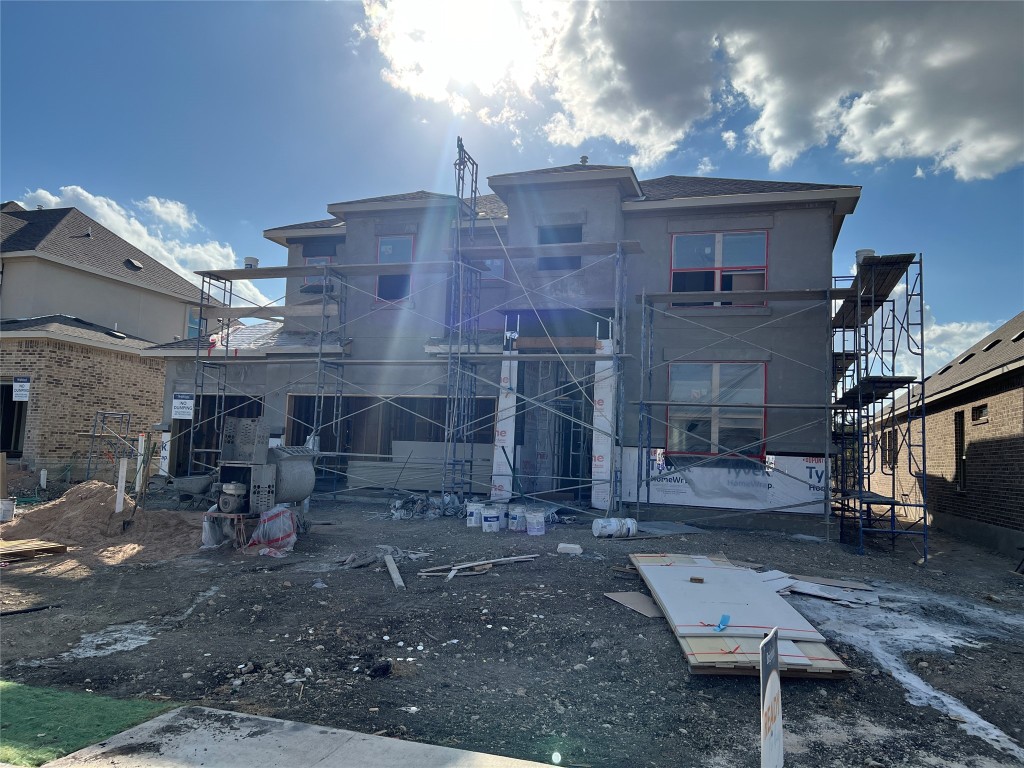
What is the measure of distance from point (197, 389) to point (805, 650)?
1510cm

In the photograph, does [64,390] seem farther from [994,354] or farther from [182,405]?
[994,354]

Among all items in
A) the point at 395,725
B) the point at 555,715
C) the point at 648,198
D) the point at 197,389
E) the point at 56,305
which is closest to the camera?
the point at 395,725

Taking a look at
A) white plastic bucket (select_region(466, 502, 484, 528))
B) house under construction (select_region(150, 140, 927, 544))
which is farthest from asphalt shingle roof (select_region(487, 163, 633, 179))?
white plastic bucket (select_region(466, 502, 484, 528))

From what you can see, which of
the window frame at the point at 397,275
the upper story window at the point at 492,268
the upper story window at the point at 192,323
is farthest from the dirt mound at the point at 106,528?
the upper story window at the point at 192,323

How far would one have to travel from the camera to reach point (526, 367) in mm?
14406

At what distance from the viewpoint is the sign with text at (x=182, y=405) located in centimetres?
1608

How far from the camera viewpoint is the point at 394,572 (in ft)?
25.1

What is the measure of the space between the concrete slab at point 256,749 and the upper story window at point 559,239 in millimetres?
11680

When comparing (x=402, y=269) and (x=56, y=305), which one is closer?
(x=402, y=269)

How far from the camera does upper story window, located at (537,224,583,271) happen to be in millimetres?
14078

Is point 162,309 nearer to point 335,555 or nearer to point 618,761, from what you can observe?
point 335,555

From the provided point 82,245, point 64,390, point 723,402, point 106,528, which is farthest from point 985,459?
point 82,245

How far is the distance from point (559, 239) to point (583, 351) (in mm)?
2969

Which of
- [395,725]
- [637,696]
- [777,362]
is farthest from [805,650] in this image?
[777,362]
